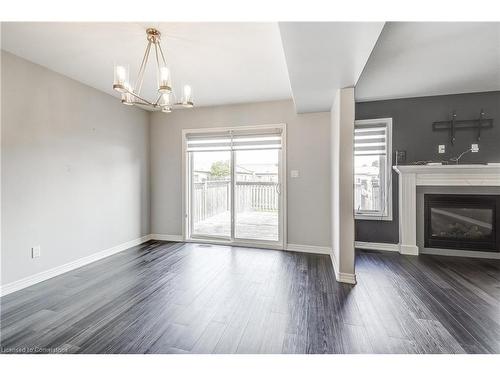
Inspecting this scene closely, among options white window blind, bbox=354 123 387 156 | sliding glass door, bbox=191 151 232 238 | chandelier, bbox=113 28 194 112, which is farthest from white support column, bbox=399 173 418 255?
chandelier, bbox=113 28 194 112

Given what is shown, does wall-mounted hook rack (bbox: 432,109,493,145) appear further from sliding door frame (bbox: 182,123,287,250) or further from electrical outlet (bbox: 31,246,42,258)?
electrical outlet (bbox: 31,246,42,258)

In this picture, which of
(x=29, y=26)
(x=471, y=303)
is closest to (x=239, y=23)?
(x=29, y=26)

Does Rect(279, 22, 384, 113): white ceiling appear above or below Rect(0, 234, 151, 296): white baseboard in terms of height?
above

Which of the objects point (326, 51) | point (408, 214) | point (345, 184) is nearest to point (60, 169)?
point (326, 51)

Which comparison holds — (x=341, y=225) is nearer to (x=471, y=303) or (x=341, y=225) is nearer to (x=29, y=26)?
(x=471, y=303)

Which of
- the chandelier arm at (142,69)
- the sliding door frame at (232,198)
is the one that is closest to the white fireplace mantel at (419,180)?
the sliding door frame at (232,198)

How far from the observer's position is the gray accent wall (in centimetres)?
336

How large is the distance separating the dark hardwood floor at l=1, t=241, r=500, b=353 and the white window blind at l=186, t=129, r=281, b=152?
1926 millimetres

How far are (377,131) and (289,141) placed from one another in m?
1.43

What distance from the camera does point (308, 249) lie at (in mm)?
3719

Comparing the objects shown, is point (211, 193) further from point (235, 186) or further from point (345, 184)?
point (345, 184)

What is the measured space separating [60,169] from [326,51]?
3.29 meters
